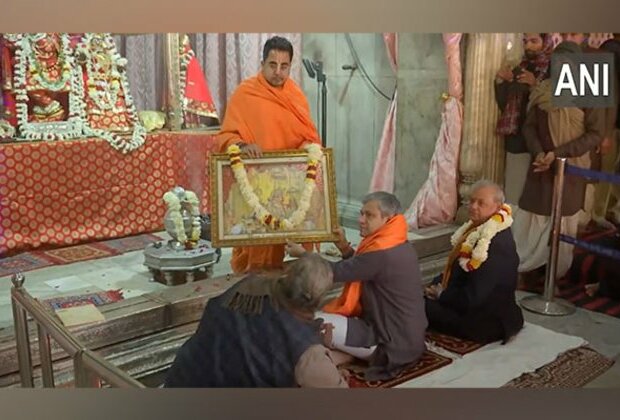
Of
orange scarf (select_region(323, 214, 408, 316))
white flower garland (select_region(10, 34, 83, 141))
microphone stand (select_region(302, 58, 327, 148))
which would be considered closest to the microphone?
microphone stand (select_region(302, 58, 327, 148))

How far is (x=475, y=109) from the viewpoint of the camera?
2438mm

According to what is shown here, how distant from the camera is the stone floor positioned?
7.66 feet

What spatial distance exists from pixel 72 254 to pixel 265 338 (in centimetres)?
72

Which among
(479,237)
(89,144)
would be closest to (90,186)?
(89,144)

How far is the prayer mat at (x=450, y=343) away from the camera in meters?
2.41

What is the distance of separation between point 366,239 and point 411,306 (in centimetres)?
29

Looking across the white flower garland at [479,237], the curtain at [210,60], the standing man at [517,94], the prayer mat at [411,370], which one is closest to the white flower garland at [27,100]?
the curtain at [210,60]

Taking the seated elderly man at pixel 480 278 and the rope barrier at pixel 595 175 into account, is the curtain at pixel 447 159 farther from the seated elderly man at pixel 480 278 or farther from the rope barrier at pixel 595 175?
the rope barrier at pixel 595 175

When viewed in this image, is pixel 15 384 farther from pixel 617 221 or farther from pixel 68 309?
pixel 617 221

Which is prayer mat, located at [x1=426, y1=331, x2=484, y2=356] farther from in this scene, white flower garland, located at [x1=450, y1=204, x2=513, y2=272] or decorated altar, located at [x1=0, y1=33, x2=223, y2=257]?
decorated altar, located at [x1=0, y1=33, x2=223, y2=257]

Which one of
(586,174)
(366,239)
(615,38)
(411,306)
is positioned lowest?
(411,306)

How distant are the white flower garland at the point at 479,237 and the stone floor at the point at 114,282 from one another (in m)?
0.21

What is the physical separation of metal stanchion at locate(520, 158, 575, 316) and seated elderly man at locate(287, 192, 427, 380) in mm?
428
